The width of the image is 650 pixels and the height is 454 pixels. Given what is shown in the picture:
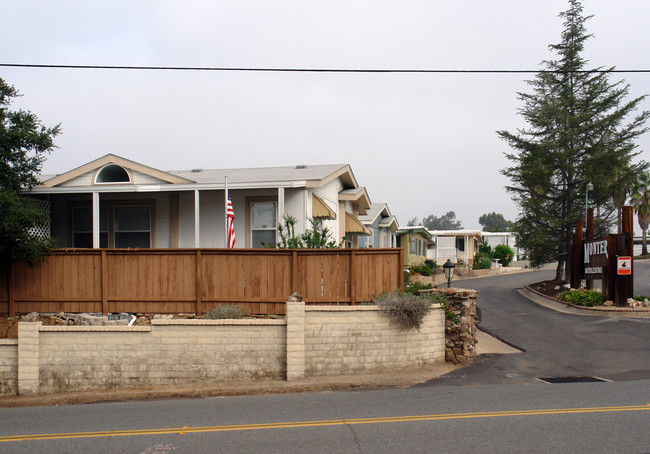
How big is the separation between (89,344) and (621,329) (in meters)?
14.4

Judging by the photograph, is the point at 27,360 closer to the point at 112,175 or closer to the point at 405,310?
the point at 112,175

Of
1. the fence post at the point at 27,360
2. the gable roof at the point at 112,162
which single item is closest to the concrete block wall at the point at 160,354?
the fence post at the point at 27,360

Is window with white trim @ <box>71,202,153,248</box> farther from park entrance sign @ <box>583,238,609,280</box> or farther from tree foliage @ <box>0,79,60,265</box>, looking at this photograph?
park entrance sign @ <box>583,238,609,280</box>

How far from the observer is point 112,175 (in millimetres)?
16328

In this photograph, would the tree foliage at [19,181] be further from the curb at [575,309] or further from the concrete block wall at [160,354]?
the curb at [575,309]

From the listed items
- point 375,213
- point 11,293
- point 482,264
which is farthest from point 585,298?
point 482,264

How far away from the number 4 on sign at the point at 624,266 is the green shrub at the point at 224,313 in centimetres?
1409

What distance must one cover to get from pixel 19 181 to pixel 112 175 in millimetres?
2527

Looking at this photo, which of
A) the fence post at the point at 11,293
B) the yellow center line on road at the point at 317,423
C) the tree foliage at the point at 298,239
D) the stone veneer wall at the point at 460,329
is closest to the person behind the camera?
the yellow center line on road at the point at 317,423

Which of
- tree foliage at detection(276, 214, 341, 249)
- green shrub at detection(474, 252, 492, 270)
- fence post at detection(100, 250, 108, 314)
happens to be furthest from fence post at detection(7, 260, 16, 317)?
green shrub at detection(474, 252, 492, 270)

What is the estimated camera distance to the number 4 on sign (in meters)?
20.1

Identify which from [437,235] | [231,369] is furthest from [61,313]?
[437,235]

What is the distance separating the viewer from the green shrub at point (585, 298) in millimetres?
20938

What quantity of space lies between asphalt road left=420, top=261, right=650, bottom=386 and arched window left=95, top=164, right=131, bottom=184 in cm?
1026
